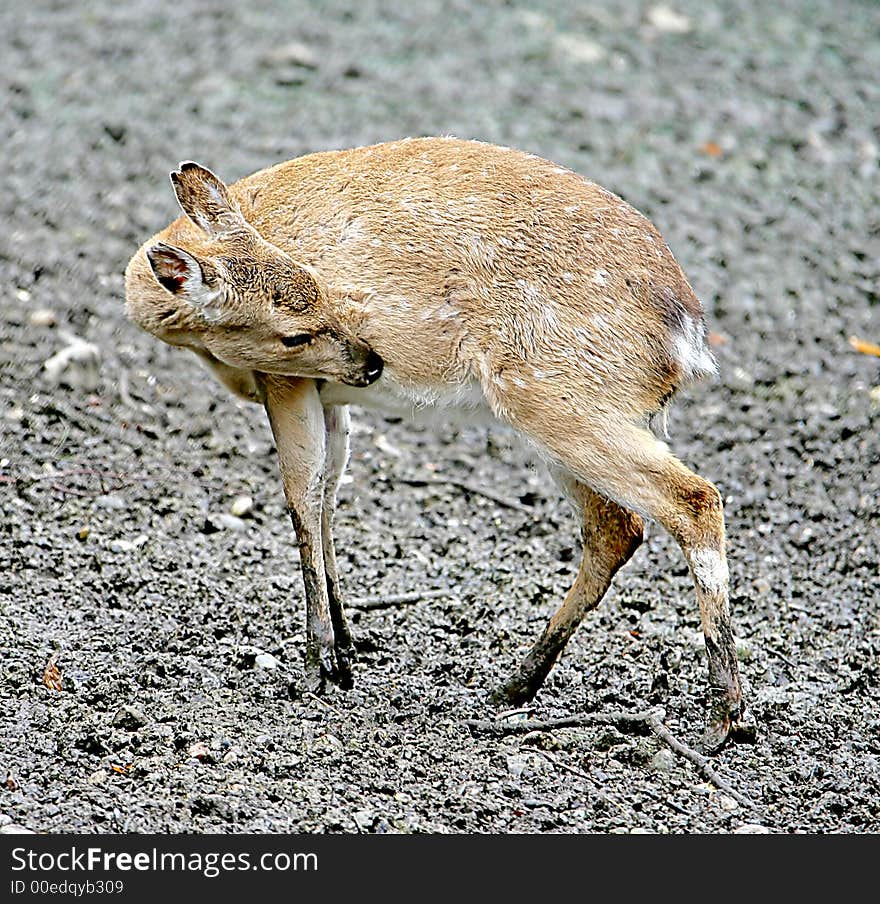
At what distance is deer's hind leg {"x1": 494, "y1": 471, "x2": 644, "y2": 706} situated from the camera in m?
4.93

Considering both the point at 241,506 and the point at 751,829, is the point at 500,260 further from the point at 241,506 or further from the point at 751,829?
the point at 241,506

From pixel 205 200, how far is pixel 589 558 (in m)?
1.81

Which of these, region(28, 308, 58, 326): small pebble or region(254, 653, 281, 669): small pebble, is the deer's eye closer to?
region(254, 653, 281, 669): small pebble

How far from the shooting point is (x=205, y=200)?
474cm

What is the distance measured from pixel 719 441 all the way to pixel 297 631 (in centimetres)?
263

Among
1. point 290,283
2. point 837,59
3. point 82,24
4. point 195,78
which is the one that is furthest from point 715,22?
point 290,283

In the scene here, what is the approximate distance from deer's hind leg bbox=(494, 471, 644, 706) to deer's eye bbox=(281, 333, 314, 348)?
98 cm

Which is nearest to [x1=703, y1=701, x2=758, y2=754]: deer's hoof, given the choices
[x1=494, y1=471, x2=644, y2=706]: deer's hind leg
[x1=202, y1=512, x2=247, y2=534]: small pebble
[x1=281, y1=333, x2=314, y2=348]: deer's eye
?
[x1=494, y1=471, x2=644, y2=706]: deer's hind leg

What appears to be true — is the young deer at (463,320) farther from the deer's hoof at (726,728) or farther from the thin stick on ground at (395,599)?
the thin stick on ground at (395,599)

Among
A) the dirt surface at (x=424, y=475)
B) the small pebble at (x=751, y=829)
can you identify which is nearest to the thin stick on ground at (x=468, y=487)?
the dirt surface at (x=424, y=475)

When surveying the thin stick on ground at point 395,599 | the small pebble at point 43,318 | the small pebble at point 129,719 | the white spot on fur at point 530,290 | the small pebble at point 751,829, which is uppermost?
the white spot on fur at point 530,290

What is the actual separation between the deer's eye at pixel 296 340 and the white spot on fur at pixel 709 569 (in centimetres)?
147

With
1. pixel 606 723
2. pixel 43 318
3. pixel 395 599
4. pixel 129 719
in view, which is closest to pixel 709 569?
pixel 606 723

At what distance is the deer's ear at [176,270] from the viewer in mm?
4531
